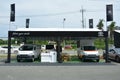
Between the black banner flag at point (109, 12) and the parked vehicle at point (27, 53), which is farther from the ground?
the black banner flag at point (109, 12)

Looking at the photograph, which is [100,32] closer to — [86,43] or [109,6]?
[109,6]

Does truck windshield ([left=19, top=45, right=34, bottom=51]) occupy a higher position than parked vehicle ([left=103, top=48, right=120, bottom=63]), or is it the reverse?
truck windshield ([left=19, top=45, right=34, bottom=51])

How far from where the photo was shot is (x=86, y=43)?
155ft

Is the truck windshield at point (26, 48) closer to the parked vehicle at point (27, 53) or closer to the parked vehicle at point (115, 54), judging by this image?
the parked vehicle at point (27, 53)

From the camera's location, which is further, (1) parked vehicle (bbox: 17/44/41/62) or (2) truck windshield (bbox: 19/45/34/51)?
(2) truck windshield (bbox: 19/45/34/51)

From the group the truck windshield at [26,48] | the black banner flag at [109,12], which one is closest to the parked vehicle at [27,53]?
the truck windshield at [26,48]
